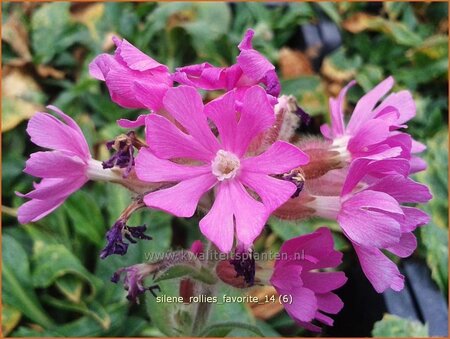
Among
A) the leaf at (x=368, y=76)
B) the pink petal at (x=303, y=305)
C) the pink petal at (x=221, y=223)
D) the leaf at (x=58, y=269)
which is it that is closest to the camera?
the pink petal at (x=221, y=223)

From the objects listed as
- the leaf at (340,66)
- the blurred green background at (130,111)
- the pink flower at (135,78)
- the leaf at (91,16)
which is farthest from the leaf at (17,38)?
the pink flower at (135,78)

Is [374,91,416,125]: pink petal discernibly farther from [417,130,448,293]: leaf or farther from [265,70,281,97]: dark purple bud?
[417,130,448,293]: leaf

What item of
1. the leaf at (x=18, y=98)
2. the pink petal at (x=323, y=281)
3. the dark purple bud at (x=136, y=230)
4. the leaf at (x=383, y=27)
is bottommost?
the leaf at (x=18, y=98)

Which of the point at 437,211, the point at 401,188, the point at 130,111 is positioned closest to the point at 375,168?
the point at 401,188

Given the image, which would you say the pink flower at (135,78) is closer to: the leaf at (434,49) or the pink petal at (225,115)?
the pink petal at (225,115)

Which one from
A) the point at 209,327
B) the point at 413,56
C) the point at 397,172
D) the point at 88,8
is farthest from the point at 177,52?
the point at 397,172

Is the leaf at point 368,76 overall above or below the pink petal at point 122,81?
below

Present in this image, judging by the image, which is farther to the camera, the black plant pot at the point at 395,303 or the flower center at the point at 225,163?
the black plant pot at the point at 395,303

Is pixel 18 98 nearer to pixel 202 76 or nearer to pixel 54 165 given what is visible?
pixel 54 165
